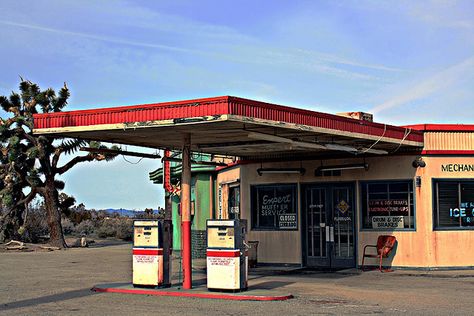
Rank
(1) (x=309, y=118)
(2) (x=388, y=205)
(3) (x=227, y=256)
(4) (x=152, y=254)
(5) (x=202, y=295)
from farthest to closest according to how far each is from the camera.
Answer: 1. (2) (x=388, y=205)
2. (4) (x=152, y=254)
3. (1) (x=309, y=118)
4. (3) (x=227, y=256)
5. (5) (x=202, y=295)

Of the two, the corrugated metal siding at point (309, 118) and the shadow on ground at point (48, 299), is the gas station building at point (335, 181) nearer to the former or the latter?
the corrugated metal siding at point (309, 118)

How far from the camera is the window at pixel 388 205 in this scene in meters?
20.2

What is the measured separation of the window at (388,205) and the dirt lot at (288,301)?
1615 millimetres

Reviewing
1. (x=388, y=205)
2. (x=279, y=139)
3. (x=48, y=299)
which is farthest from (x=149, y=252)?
(x=388, y=205)

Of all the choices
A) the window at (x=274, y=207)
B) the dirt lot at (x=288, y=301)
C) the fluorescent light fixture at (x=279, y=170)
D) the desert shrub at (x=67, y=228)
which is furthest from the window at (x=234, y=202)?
the desert shrub at (x=67, y=228)

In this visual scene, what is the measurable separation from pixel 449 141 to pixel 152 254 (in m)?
9.74

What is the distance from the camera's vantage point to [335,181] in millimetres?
21266

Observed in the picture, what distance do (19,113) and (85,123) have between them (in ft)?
79.4

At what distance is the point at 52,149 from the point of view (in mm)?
37719

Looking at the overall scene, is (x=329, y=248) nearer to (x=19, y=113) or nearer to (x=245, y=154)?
(x=245, y=154)

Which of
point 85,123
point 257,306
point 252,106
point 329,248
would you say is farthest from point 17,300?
point 329,248

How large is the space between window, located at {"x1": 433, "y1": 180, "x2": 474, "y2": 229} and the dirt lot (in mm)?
1772

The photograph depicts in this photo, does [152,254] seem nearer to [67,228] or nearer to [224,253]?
[224,253]

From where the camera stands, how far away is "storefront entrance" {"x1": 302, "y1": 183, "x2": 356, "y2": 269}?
2106 cm
